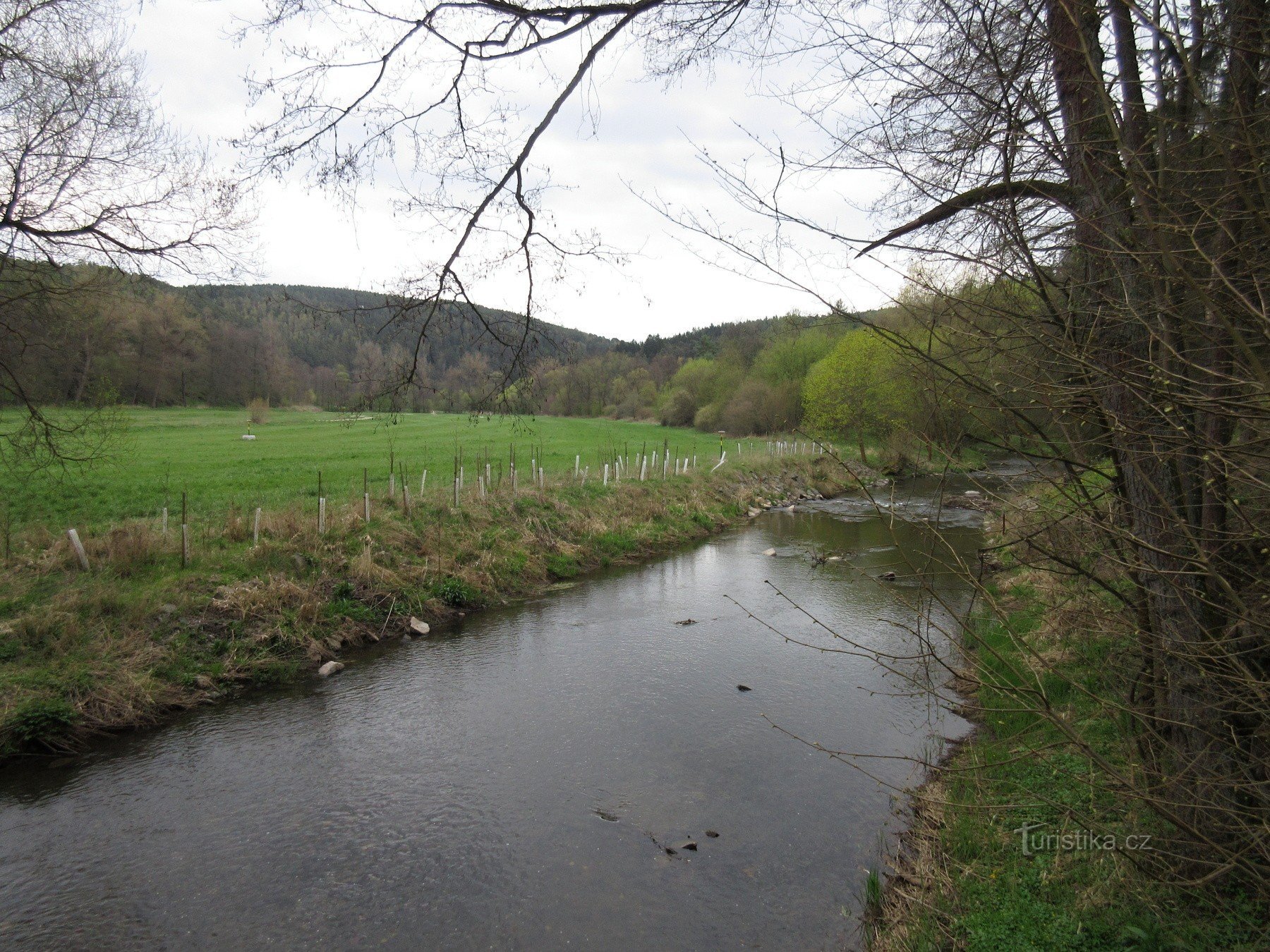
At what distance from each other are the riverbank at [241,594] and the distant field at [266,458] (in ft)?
5.33

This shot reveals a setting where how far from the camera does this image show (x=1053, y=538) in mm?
4109

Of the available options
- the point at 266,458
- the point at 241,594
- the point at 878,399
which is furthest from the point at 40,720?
the point at 266,458

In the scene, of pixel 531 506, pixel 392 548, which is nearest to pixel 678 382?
pixel 531 506

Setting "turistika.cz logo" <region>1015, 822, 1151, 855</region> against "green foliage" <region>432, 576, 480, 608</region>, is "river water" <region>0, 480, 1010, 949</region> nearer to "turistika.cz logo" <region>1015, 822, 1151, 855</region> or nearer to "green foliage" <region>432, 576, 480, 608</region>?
"turistika.cz logo" <region>1015, 822, 1151, 855</region>

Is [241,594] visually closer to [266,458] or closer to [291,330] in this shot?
[291,330]

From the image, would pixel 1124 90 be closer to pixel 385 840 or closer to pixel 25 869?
pixel 385 840

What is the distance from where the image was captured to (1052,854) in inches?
173

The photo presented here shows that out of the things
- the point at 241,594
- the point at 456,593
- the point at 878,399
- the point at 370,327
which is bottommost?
the point at 456,593

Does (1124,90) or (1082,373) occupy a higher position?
(1124,90)

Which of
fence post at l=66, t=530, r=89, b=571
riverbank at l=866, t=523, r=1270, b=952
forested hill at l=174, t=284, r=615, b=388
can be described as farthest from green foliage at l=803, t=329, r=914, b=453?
fence post at l=66, t=530, r=89, b=571

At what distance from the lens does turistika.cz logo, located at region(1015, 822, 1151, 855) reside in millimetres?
3434

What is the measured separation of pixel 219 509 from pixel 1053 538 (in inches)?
559

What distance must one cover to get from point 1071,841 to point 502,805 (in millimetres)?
4368

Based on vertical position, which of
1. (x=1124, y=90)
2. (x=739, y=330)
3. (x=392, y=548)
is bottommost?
(x=392, y=548)
